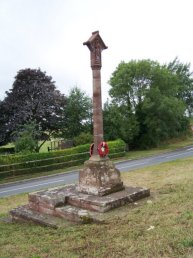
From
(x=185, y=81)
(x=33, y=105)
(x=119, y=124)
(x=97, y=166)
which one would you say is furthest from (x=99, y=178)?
(x=185, y=81)

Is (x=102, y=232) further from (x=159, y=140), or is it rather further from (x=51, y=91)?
(x=159, y=140)

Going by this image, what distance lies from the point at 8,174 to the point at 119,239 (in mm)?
20411

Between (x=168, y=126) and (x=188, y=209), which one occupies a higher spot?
(x=168, y=126)

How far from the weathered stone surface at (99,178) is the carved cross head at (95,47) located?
2847 mm

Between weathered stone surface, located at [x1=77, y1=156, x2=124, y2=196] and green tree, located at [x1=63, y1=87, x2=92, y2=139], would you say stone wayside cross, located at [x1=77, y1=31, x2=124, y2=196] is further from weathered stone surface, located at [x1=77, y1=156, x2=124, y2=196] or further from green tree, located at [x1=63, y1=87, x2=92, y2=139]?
green tree, located at [x1=63, y1=87, x2=92, y2=139]

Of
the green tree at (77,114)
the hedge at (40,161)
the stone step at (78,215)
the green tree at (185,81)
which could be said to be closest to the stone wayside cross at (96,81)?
the stone step at (78,215)

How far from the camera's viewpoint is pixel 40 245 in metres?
6.47

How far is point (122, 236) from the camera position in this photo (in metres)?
6.25

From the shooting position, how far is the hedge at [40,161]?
25.3 m

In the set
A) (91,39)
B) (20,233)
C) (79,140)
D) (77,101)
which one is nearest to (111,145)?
(79,140)

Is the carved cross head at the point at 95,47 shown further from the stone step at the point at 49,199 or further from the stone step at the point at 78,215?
the stone step at the point at 78,215

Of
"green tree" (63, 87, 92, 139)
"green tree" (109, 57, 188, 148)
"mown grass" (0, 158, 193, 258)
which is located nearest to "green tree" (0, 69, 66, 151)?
"green tree" (63, 87, 92, 139)

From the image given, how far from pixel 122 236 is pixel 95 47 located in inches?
235

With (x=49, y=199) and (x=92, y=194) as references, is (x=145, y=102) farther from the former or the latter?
(x=49, y=199)
